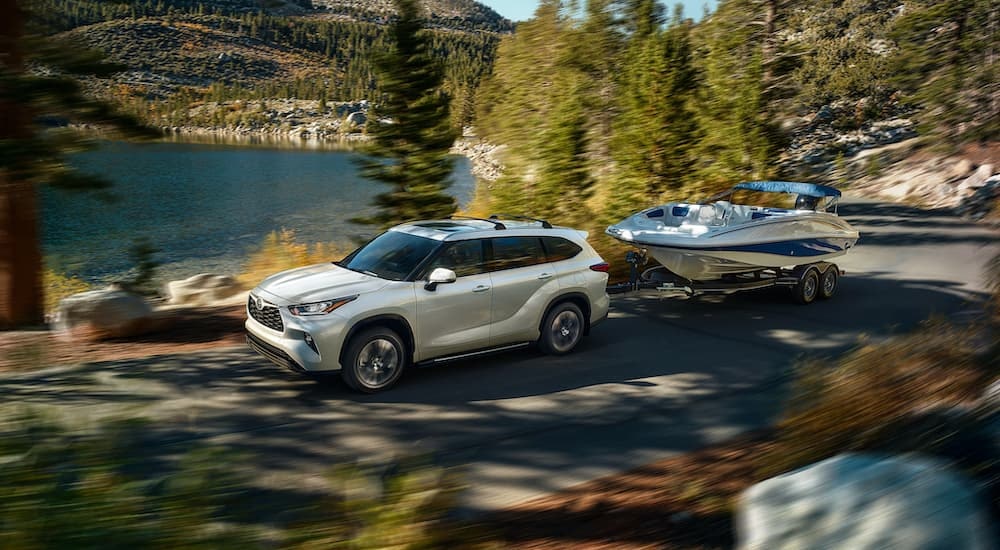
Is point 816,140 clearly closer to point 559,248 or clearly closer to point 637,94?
point 637,94

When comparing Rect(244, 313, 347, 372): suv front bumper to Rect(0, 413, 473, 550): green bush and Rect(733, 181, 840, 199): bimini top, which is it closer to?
Rect(0, 413, 473, 550): green bush

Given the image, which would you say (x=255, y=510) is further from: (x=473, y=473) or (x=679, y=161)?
(x=679, y=161)

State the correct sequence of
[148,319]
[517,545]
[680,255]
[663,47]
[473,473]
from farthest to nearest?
1. [663,47]
2. [680,255]
3. [148,319]
4. [473,473]
5. [517,545]

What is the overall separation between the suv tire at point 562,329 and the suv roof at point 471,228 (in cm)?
100

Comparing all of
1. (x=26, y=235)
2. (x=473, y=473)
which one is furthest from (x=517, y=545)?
(x=26, y=235)

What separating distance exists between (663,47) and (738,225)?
1087 cm

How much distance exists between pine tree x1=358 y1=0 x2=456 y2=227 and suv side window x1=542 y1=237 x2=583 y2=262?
284 inches

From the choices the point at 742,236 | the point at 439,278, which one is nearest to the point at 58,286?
the point at 439,278

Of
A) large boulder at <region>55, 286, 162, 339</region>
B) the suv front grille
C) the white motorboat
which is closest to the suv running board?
the suv front grille

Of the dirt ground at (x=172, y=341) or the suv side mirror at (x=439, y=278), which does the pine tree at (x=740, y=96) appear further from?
the suv side mirror at (x=439, y=278)

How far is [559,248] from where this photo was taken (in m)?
10.1

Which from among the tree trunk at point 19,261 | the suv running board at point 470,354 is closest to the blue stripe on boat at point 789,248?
the suv running board at point 470,354

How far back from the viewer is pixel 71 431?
3.19 m

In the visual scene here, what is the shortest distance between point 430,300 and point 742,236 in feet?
19.6
